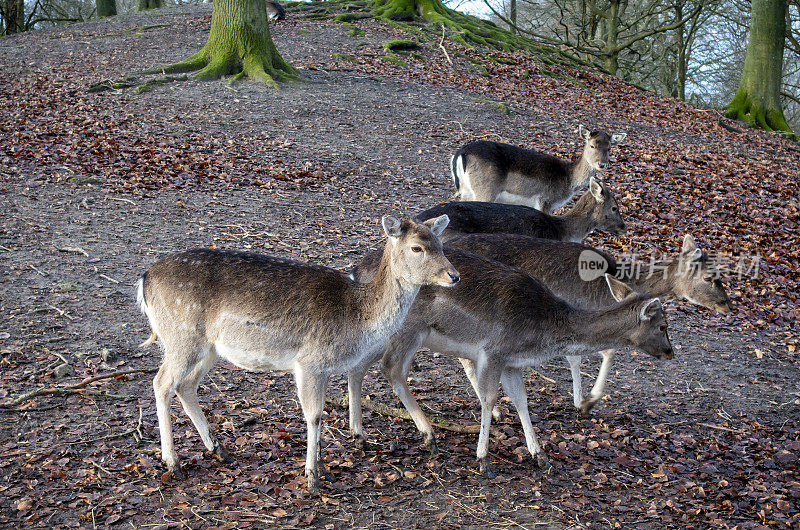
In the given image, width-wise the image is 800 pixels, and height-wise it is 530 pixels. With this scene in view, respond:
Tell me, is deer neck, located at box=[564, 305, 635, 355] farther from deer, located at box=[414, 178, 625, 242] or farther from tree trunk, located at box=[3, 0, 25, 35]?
tree trunk, located at box=[3, 0, 25, 35]

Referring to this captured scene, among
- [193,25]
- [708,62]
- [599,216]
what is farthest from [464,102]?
[708,62]

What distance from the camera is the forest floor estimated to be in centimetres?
498

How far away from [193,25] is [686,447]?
20307mm

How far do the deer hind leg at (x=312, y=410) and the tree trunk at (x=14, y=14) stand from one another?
2815 cm

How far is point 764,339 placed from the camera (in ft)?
28.9

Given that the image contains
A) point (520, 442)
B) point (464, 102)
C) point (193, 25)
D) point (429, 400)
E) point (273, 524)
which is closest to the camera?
point (273, 524)

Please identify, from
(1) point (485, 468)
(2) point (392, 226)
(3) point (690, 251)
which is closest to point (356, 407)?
(1) point (485, 468)

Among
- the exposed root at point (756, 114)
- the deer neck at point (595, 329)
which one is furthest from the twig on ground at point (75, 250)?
the exposed root at point (756, 114)

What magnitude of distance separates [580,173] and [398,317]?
6.95 m

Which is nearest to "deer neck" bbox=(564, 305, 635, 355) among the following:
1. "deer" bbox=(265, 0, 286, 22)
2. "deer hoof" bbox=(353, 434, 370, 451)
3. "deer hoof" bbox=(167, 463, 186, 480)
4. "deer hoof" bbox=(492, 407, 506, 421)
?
"deer hoof" bbox=(492, 407, 506, 421)

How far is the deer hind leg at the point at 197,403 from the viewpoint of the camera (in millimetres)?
5160

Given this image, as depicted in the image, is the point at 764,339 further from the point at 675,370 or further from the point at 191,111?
the point at 191,111

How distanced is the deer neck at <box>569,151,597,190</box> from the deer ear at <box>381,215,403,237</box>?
680cm

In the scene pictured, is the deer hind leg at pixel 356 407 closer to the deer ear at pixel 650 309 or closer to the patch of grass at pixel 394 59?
the deer ear at pixel 650 309
